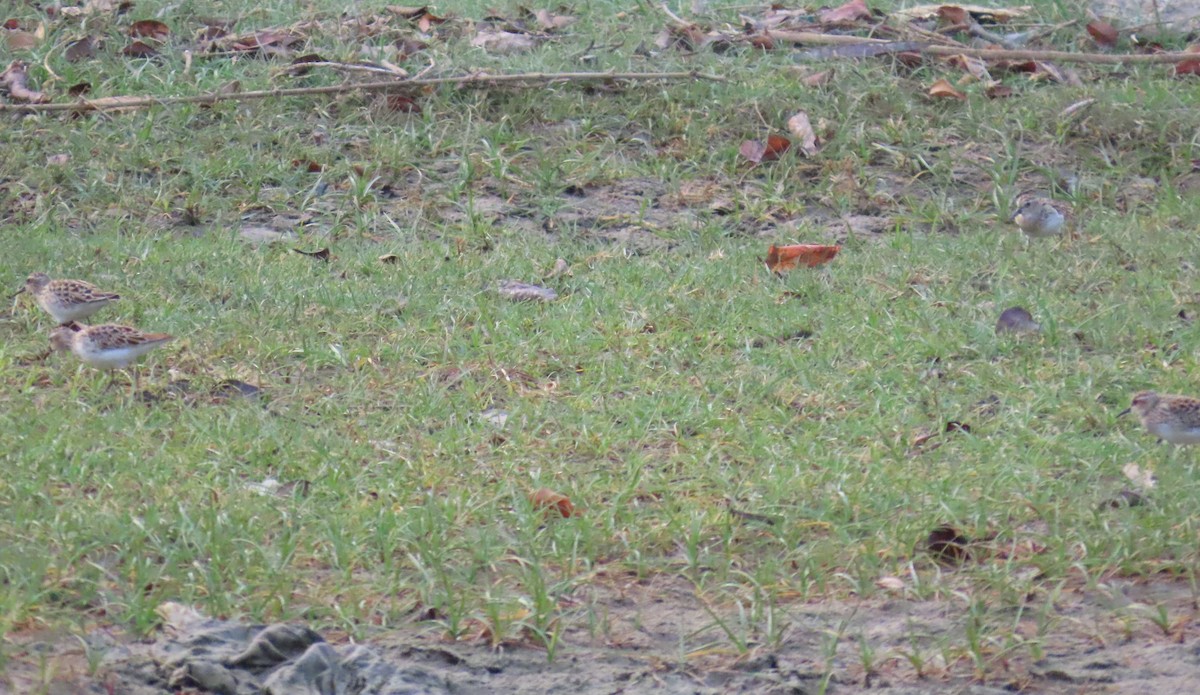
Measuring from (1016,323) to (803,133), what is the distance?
265 cm

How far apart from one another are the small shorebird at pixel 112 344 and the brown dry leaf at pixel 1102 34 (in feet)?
21.4

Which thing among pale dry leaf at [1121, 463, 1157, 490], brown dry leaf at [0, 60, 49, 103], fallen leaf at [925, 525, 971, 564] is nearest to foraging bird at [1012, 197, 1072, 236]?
pale dry leaf at [1121, 463, 1157, 490]

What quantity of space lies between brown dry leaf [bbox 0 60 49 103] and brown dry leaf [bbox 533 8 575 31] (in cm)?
316

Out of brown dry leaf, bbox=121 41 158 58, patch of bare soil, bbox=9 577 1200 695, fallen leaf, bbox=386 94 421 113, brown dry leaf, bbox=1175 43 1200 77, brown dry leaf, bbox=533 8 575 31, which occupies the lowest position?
fallen leaf, bbox=386 94 421 113

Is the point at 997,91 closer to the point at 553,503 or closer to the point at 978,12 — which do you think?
the point at 978,12

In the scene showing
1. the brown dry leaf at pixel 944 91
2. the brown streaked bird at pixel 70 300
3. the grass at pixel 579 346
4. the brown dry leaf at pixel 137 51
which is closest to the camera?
the grass at pixel 579 346

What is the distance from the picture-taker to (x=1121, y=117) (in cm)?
805

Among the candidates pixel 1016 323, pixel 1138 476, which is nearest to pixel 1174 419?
pixel 1138 476

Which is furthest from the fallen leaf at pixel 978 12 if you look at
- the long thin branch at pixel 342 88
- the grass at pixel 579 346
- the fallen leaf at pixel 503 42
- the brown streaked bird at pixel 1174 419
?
the brown streaked bird at pixel 1174 419

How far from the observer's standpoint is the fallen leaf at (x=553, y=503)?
171 inches

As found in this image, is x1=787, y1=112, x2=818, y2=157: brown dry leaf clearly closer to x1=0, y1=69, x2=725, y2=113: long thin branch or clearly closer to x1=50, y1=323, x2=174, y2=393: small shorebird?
x1=0, y1=69, x2=725, y2=113: long thin branch

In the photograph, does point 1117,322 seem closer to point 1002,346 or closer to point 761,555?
point 1002,346

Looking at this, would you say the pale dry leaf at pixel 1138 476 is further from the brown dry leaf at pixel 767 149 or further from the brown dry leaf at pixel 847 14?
the brown dry leaf at pixel 847 14

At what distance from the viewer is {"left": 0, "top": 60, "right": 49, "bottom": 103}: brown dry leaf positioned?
8.31m
